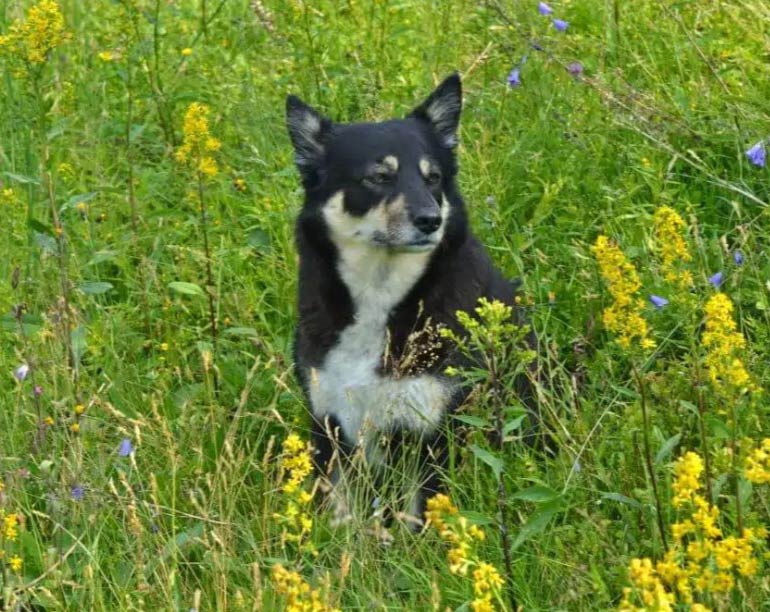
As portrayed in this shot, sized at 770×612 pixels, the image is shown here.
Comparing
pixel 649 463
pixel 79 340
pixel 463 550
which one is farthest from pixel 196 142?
pixel 463 550

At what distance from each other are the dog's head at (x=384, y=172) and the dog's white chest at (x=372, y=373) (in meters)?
0.08

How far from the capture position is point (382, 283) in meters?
4.13

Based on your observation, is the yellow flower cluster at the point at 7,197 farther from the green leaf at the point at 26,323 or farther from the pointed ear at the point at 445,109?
the pointed ear at the point at 445,109

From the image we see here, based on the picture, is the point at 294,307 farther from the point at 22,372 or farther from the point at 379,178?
the point at 22,372

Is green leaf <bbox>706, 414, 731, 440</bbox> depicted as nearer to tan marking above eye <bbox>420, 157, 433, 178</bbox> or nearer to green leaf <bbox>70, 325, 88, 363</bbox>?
tan marking above eye <bbox>420, 157, 433, 178</bbox>

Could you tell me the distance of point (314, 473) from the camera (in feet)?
14.5

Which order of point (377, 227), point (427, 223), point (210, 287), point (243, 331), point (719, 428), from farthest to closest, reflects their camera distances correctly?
1. point (210, 287)
2. point (243, 331)
3. point (377, 227)
4. point (427, 223)
5. point (719, 428)

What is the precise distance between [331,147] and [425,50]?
154 cm

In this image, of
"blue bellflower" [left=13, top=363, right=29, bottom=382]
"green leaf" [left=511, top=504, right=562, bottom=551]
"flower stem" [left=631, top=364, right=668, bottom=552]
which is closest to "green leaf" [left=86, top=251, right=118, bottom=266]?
"blue bellflower" [left=13, top=363, right=29, bottom=382]

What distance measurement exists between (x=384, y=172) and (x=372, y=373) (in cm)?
59

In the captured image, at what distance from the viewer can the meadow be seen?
2.97 m

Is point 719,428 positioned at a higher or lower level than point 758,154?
lower

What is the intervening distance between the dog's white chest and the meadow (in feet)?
0.69

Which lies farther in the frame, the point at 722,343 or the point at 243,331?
the point at 243,331
